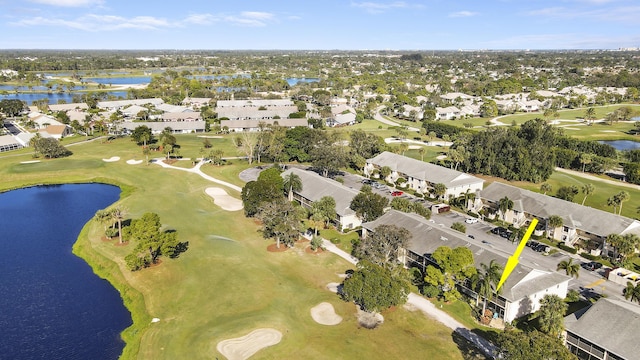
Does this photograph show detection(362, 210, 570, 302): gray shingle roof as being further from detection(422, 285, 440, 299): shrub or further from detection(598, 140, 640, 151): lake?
detection(598, 140, 640, 151): lake

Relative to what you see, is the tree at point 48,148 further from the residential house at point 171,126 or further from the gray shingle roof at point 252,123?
the gray shingle roof at point 252,123

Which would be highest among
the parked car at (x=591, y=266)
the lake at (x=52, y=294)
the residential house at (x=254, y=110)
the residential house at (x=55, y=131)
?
the residential house at (x=254, y=110)

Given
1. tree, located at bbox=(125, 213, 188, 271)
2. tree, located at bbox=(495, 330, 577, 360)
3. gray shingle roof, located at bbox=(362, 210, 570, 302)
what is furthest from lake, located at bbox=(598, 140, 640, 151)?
tree, located at bbox=(125, 213, 188, 271)

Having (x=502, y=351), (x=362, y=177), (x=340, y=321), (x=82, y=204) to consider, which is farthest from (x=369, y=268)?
(x=82, y=204)

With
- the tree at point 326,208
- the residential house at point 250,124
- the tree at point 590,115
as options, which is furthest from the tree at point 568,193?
the tree at point 590,115

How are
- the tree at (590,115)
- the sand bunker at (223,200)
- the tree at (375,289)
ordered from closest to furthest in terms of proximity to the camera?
the tree at (375,289)
the sand bunker at (223,200)
the tree at (590,115)

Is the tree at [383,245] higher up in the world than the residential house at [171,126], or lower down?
lower down

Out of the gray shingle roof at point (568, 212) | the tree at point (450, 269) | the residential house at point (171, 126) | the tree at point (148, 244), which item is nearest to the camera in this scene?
the tree at point (450, 269)
